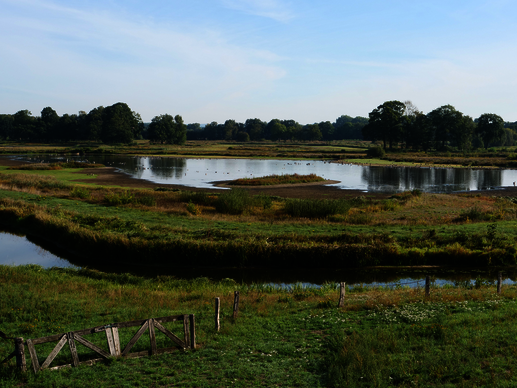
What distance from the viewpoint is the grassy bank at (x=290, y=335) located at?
1007 centimetres

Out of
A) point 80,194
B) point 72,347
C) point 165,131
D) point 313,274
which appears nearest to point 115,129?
point 165,131

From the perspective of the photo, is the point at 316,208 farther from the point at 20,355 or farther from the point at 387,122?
the point at 387,122

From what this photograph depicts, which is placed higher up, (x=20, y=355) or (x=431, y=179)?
(x=431, y=179)

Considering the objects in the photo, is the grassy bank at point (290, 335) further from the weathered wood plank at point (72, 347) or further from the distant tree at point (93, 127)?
the distant tree at point (93, 127)

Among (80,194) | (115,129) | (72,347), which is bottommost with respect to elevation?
(72,347)

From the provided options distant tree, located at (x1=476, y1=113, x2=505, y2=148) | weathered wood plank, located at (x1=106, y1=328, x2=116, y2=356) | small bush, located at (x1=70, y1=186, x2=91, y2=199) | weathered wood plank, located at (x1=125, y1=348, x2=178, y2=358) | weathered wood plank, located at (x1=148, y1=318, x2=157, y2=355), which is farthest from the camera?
distant tree, located at (x1=476, y1=113, x2=505, y2=148)

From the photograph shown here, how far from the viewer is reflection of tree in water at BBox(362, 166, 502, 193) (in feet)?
221

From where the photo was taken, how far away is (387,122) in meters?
145

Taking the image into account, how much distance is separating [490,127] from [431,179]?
291 ft

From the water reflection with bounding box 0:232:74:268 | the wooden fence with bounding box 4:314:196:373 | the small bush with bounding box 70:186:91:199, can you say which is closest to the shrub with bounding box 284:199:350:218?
the water reflection with bounding box 0:232:74:268

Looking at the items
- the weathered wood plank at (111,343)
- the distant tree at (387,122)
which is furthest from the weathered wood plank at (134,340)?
the distant tree at (387,122)

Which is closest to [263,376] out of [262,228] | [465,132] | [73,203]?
[262,228]

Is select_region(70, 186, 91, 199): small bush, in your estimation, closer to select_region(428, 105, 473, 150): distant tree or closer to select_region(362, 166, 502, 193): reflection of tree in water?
select_region(362, 166, 502, 193): reflection of tree in water

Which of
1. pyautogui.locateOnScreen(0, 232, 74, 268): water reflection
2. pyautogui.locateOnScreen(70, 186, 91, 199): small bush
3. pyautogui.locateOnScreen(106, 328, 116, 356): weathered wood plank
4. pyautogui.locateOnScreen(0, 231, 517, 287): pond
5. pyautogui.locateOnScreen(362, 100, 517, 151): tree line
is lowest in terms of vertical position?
pyautogui.locateOnScreen(0, 231, 517, 287): pond
